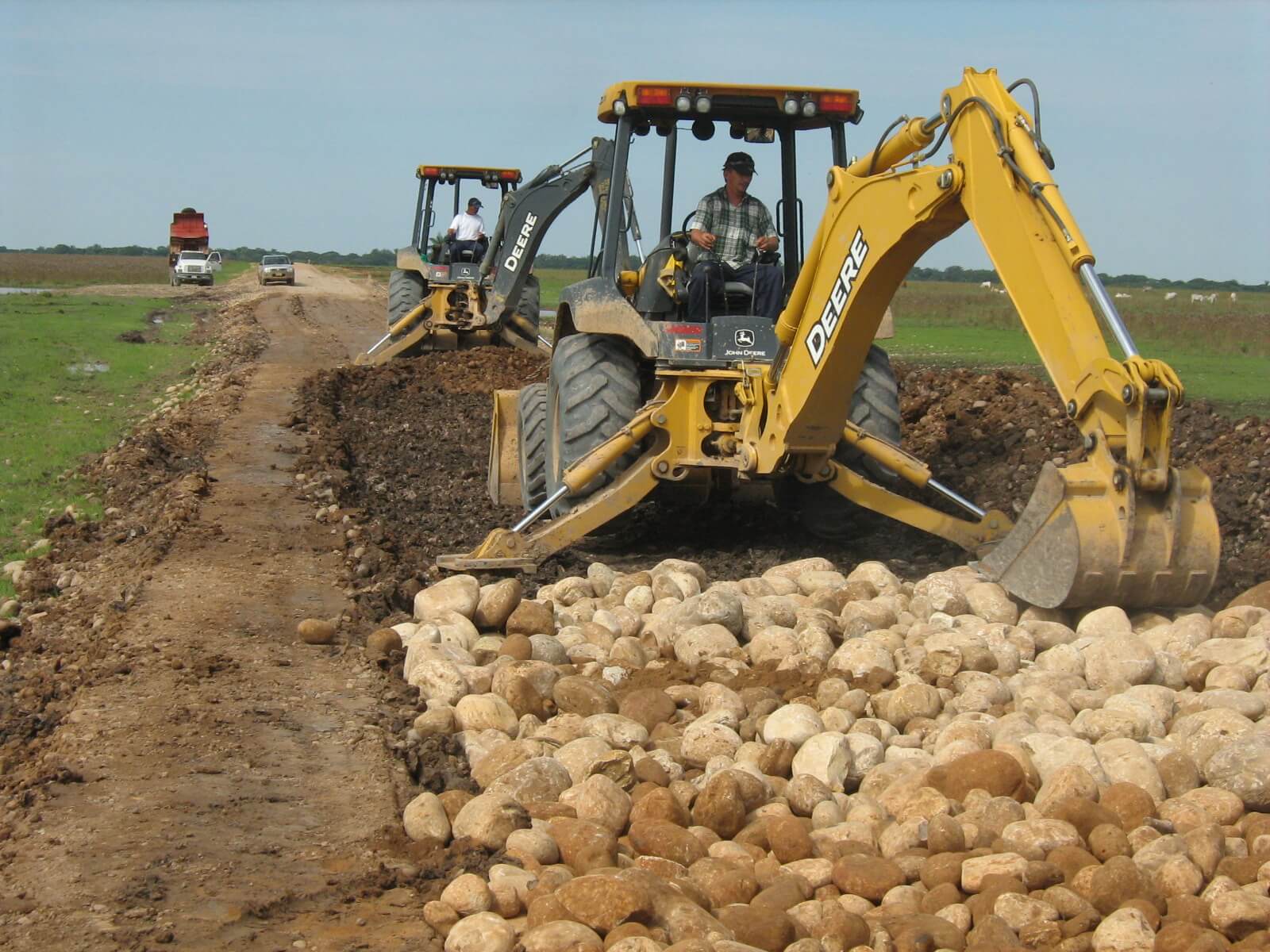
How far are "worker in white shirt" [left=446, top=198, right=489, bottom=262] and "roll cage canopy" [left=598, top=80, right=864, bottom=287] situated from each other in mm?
11895

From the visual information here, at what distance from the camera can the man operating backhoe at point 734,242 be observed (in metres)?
8.02

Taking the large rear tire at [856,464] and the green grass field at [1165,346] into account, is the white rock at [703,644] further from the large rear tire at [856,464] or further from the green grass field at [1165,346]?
the green grass field at [1165,346]

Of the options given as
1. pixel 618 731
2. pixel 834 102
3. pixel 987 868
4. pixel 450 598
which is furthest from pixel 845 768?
pixel 834 102

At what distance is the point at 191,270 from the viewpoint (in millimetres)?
52938

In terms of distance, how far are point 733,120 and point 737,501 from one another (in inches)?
92.5

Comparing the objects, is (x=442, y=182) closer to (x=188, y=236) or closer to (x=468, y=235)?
(x=468, y=235)

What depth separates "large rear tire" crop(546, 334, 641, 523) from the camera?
8.20 meters

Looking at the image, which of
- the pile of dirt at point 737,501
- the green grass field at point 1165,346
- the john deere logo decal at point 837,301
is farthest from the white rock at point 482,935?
the green grass field at point 1165,346

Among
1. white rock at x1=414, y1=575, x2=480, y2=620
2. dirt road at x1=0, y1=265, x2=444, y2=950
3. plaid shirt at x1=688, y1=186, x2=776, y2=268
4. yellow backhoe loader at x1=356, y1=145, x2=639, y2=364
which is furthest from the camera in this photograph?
yellow backhoe loader at x1=356, y1=145, x2=639, y2=364

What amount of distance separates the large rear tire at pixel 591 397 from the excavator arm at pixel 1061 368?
6.89 feet

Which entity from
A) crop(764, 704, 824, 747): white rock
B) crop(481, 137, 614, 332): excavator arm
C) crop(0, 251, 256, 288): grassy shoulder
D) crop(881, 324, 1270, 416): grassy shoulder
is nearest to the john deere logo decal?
crop(764, 704, 824, 747): white rock

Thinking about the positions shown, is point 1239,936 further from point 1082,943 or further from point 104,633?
point 104,633

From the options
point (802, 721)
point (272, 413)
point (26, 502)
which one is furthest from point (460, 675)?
point (272, 413)

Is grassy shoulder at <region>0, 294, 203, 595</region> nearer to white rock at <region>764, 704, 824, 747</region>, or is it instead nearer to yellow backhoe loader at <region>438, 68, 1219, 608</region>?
yellow backhoe loader at <region>438, 68, 1219, 608</region>
